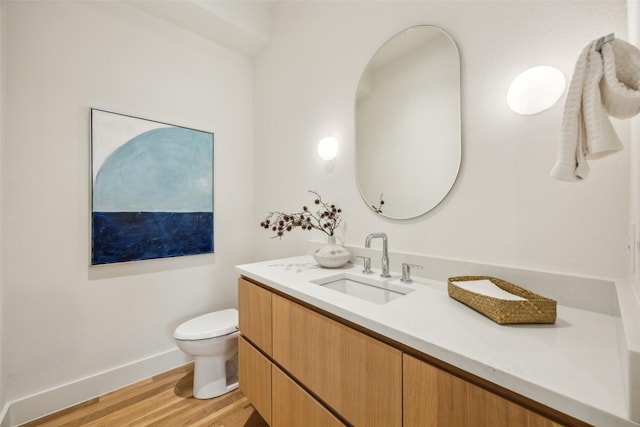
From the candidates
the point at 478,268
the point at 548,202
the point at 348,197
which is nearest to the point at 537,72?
the point at 548,202

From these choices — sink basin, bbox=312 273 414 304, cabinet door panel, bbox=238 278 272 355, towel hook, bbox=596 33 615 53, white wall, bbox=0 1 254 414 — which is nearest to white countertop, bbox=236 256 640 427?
sink basin, bbox=312 273 414 304

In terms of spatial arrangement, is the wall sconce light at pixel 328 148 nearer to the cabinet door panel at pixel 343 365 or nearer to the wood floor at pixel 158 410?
the cabinet door panel at pixel 343 365

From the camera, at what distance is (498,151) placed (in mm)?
1006

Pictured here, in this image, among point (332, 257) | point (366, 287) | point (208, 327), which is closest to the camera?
point (366, 287)

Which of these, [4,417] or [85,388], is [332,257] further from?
[4,417]

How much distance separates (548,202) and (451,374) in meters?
0.72

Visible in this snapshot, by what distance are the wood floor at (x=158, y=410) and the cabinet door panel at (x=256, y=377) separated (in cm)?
27

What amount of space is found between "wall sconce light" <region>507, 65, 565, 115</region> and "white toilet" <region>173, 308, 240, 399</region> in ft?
6.25

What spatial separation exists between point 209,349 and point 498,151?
6.17 feet

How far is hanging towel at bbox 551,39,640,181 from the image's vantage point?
515 millimetres

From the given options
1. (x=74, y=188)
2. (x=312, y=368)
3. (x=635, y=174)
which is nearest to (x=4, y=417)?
(x=74, y=188)

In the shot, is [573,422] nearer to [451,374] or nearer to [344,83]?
[451,374]

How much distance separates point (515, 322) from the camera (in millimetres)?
686

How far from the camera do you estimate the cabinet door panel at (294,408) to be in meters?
0.90
